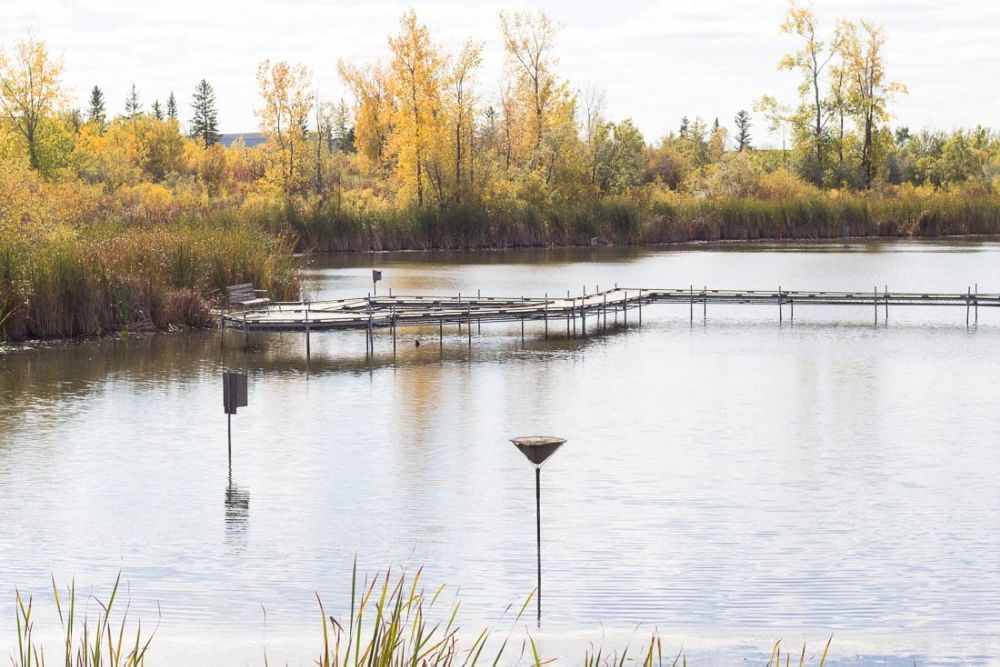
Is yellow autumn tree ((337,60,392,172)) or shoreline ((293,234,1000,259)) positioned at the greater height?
yellow autumn tree ((337,60,392,172))

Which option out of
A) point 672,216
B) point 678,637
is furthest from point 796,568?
point 672,216

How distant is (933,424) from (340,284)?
2666cm

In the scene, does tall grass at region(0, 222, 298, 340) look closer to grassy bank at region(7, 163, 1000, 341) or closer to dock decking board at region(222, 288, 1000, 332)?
grassy bank at region(7, 163, 1000, 341)

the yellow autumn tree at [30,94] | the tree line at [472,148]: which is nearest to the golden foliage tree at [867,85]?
the tree line at [472,148]

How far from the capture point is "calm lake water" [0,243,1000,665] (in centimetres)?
1254

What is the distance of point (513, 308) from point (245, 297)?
6.27m

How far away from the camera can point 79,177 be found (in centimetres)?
6812

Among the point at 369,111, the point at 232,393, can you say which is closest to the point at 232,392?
the point at 232,393

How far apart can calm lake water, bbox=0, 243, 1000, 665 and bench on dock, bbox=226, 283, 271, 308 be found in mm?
1130

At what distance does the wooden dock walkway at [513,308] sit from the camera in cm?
3112

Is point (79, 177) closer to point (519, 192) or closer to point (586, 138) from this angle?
point (519, 192)

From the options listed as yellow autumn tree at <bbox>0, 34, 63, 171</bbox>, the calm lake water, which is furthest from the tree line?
the calm lake water

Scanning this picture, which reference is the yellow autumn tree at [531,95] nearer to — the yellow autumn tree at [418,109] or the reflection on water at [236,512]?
the yellow autumn tree at [418,109]

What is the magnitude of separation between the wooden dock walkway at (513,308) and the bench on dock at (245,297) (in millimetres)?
248
